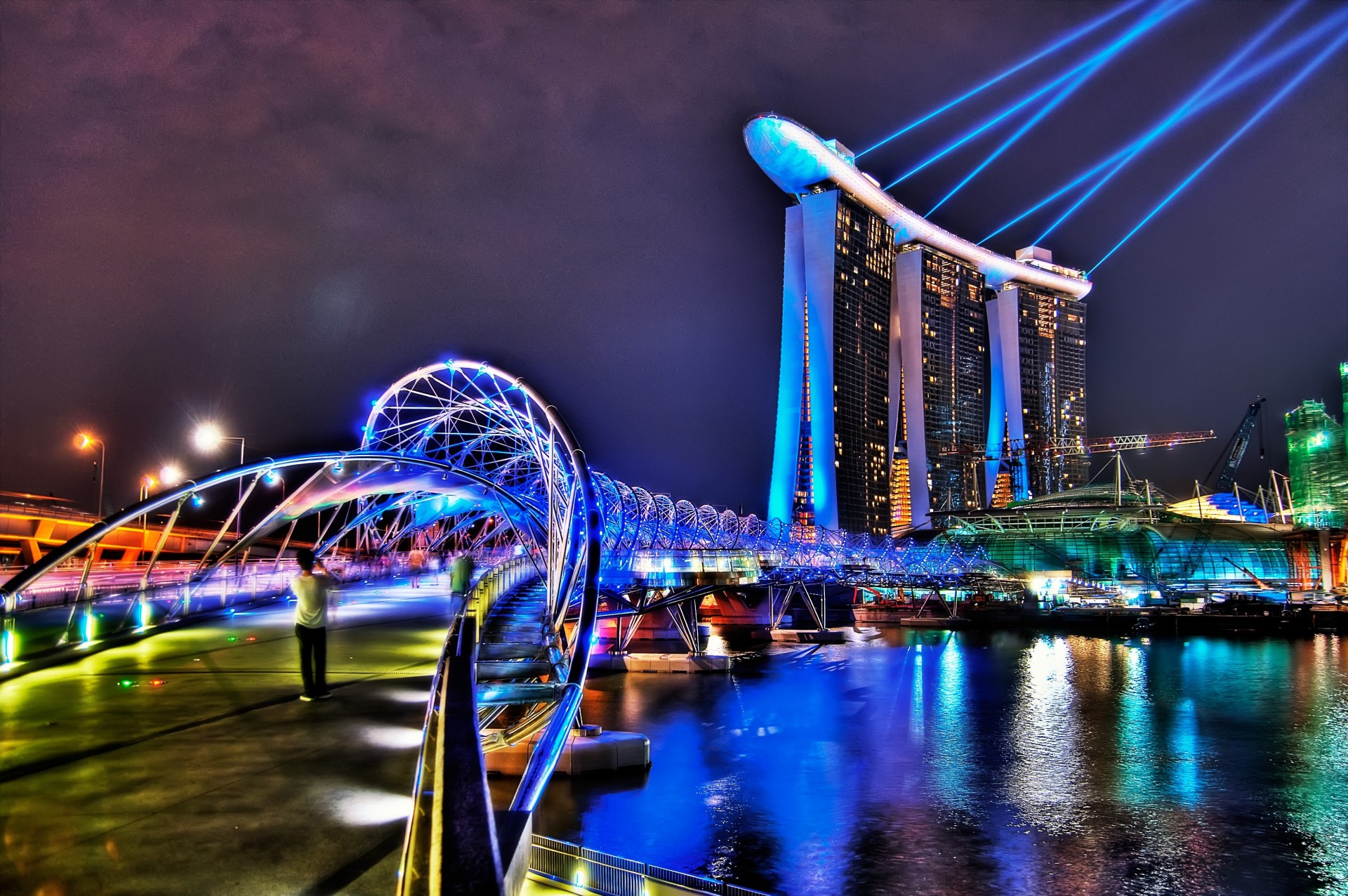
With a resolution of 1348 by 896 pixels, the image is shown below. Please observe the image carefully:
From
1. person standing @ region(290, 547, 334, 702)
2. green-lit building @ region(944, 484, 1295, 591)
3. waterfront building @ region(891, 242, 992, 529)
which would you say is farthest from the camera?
waterfront building @ region(891, 242, 992, 529)

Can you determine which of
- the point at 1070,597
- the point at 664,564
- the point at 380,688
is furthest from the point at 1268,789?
the point at 1070,597

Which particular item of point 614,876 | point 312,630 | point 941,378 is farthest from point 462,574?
point 941,378

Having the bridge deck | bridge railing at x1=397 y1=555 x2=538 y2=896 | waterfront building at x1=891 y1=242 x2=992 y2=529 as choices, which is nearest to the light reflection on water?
the bridge deck

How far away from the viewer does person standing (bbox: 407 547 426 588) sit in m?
39.3

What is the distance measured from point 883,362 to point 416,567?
117 meters

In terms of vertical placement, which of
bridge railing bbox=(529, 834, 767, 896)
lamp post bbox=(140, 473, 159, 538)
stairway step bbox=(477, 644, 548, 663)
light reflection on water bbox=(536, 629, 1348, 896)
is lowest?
light reflection on water bbox=(536, 629, 1348, 896)

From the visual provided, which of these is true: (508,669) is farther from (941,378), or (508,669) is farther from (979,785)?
(941,378)

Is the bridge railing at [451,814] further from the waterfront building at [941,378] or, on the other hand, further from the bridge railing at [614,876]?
the waterfront building at [941,378]

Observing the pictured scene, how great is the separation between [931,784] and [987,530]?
92887 mm

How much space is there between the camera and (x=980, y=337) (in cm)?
19000

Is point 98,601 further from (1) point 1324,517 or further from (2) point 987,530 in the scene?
(1) point 1324,517

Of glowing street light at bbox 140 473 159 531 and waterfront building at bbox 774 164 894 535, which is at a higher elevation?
waterfront building at bbox 774 164 894 535

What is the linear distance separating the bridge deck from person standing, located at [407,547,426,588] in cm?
2664

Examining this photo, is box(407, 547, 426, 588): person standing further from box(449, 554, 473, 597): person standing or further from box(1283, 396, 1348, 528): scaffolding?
box(1283, 396, 1348, 528): scaffolding
